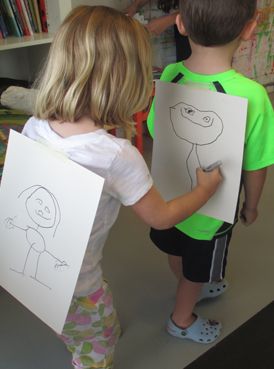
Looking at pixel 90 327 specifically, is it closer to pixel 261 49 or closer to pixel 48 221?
pixel 48 221

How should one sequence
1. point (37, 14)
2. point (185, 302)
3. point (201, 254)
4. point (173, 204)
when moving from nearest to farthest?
point (173, 204)
point (201, 254)
point (185, 302)
point (37, 14)

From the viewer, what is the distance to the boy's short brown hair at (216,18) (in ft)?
2.74

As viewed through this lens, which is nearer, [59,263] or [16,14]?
[59,263]

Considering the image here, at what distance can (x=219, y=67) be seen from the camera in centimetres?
91

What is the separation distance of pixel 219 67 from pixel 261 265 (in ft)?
3.00

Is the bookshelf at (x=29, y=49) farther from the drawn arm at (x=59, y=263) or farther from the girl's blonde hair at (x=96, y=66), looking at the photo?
the drawn arm at (x=59, y=263)

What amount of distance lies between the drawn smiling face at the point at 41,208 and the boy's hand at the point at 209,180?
34cm

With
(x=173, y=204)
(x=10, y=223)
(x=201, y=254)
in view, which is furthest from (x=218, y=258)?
(x=10, y=223)

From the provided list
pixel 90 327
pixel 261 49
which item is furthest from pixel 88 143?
pixel 261 49

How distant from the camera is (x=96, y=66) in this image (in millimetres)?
727

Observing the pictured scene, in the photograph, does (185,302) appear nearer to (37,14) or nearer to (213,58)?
(213,58)

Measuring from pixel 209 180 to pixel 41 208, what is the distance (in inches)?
14.7

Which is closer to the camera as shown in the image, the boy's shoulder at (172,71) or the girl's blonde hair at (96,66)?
the girl's blonde hair at (96,66)

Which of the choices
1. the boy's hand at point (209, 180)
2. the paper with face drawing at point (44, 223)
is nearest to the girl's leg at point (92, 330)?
the paper with face drawing at point (44, 223)
